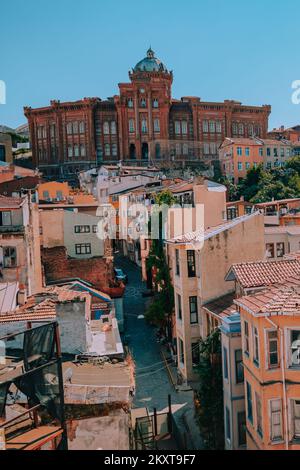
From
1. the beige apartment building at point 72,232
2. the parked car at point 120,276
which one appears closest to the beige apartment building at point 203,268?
the beige apartment building at point 72,232

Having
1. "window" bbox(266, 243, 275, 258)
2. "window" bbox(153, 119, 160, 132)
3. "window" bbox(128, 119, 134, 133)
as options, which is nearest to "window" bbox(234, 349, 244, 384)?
"window" bbox(266, 243, 275, 258)

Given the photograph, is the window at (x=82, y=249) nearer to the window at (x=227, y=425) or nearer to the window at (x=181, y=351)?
the window at (x=181, y=351)

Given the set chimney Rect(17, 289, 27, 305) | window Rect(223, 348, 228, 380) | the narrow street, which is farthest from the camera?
the narrow street

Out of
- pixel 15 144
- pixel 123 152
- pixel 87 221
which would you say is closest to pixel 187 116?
pixel 123 152

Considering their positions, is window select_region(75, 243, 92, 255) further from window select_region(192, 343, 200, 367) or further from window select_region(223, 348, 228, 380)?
window select_region(223, 348, 228, 380)

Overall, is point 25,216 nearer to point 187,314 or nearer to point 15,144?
point 187,314
